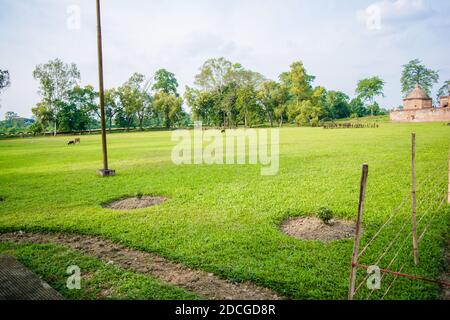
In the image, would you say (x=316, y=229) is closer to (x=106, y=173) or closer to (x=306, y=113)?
(x=106, y=173)

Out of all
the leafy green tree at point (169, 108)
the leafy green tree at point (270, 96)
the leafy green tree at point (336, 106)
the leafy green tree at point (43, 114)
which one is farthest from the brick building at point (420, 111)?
the leafy green tree at point (43, 114)

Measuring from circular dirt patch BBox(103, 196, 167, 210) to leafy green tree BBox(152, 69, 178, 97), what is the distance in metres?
84.6

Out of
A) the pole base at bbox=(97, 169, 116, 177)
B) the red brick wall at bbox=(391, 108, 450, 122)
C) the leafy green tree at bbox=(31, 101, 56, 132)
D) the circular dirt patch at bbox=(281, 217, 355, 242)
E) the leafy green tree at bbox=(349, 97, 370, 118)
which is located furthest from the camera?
the leafy green tree at bbox=(349, 97, 370, 118)

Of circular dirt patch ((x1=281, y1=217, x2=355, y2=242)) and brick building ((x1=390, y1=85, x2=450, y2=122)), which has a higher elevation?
brick building ((x1=390, y1=85, x2=450, y2=122))

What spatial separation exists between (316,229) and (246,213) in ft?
5.81

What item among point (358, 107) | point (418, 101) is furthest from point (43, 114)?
point (358, 107)

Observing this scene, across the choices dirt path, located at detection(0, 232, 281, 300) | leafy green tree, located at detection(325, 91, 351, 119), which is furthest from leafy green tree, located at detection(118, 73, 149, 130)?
dirt path, located at detection(0, 232, 281, 300)

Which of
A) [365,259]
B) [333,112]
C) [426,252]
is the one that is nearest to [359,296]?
[365,259]

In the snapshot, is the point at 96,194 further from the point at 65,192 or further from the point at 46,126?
the point at 46,126

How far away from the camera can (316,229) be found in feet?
19.8

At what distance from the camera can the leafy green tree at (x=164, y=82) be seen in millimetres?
89625

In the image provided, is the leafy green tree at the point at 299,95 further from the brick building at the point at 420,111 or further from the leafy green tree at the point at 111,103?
the leafy green tree at the point at 111,103

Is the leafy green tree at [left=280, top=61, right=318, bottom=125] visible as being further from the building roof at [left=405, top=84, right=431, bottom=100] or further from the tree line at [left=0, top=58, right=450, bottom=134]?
the building roof at [left=405, top=84, right=431, bottom=100]

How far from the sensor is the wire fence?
3.40 m
